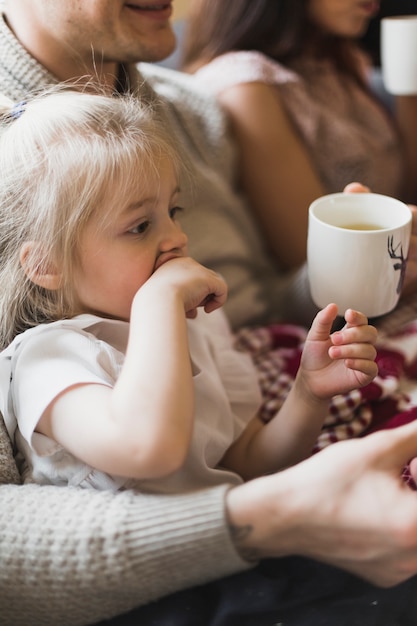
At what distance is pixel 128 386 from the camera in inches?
28.3

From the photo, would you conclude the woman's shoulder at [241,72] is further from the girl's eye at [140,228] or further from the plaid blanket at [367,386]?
the girl's eye at [140,228]

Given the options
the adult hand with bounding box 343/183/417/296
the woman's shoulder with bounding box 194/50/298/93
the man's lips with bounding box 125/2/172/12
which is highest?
the man's lips with bounding box 125/2/172/12

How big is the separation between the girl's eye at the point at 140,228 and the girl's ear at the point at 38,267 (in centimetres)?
10

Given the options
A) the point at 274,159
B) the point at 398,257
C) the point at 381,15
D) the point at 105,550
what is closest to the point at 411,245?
the point at 398,257

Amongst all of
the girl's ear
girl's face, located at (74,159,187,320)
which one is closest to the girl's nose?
girl's face, located at (74,159,187,320)

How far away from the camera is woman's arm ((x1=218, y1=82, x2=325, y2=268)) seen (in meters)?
1.29

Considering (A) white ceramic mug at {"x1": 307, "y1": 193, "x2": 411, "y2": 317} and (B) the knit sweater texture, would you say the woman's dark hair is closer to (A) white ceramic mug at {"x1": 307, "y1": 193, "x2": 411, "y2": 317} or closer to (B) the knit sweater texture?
(A) white ceramic mug at {"x1": 307, "y1": 193, "x2": 411, "y2": 317}

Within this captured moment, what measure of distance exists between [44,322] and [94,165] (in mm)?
206

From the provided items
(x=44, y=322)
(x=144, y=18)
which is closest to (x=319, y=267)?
(x=44, y=322)

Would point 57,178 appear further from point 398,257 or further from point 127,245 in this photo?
point 398,257

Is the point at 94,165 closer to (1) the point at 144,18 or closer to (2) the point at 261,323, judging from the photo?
(1) the point at 144,18

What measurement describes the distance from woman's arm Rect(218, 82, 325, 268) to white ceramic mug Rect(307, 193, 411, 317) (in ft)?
1.09

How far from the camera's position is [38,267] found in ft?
2.74

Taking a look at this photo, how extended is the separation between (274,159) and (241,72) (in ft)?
0.56
